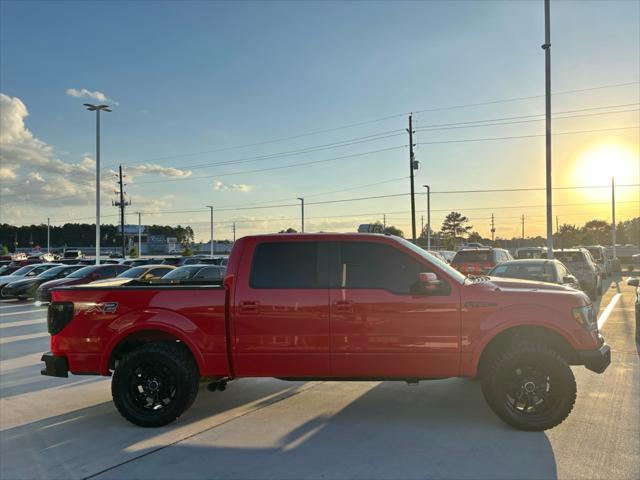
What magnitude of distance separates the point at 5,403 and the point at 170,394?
245cm

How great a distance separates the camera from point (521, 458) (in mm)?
4078

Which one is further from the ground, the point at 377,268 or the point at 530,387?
the point at 377,268

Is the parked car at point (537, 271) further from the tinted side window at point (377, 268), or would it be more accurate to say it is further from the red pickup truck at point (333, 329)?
the tinted side window at point (377, 268)

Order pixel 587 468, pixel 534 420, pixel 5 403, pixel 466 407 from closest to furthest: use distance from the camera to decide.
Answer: pixel 587 468
pixel 534 420
pixel 466 407
pixel 5 403

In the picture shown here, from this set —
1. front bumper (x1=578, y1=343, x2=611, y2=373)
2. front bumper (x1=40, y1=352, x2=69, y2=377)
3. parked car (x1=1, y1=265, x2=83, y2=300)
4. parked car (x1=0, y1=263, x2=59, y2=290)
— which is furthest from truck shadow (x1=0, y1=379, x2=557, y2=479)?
parked car (x1=0, y1=263, x2=59, y2=290)

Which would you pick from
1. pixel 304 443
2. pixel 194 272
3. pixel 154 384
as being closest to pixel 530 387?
pixel 304 443

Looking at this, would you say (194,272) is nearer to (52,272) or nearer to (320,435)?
(52,272)

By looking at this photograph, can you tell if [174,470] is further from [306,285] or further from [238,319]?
[306,285]

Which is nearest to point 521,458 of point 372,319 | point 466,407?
point 466,407

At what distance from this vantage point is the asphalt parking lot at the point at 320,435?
396 cm

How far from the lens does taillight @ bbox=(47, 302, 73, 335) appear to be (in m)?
5.20

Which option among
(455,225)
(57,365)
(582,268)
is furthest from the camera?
(455,225)

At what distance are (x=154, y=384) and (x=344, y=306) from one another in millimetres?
2162

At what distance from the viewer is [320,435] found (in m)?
4.66
